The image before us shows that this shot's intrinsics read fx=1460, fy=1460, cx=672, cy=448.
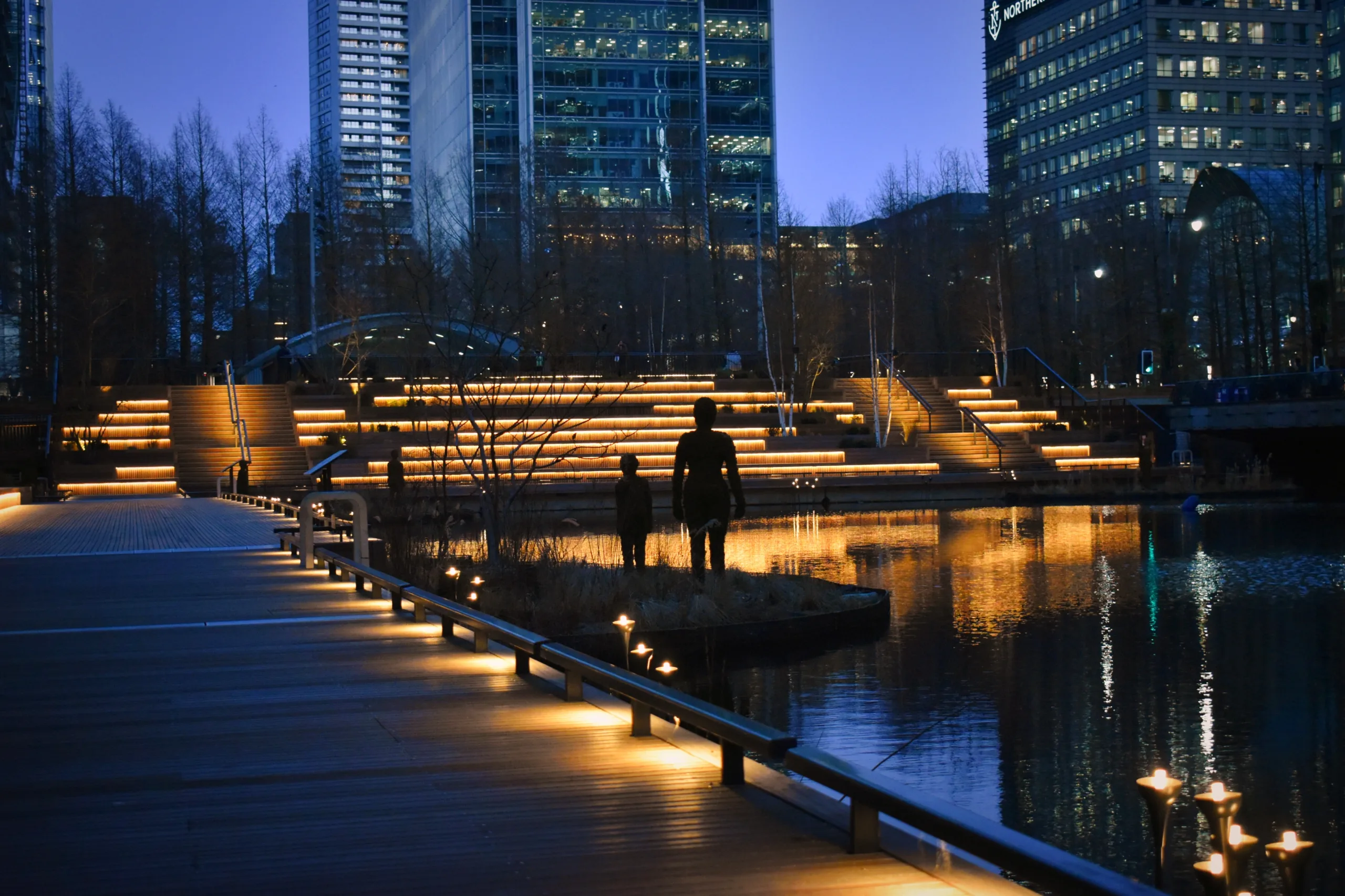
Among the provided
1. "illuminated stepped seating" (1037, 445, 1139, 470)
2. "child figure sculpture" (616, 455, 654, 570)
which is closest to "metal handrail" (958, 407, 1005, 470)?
"illuminated stepped seating" (1037, 445, 1139, 470)

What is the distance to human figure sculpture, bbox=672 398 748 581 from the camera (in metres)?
13.7

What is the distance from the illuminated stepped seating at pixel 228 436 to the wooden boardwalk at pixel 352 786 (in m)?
33.4

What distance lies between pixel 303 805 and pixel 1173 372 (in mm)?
63247

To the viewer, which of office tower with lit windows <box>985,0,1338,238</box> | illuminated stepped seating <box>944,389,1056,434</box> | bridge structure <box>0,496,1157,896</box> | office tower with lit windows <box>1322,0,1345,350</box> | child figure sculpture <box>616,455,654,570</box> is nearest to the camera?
bridge structure <box>0,496,1157,896</box>

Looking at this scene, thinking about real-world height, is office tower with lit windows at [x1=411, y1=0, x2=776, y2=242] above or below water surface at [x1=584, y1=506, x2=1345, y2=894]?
above

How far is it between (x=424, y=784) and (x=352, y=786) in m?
0.31

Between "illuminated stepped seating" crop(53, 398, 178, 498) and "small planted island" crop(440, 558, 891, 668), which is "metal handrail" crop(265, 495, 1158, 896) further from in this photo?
"illuminated stepped seating" crop(53, 398, 178, 498)

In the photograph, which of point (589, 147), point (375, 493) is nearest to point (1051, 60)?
point (589, 147)

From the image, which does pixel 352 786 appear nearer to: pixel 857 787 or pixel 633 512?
pixel 857 787

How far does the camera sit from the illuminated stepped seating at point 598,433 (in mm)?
41844

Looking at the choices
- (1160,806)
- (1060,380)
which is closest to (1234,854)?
(1160,806)

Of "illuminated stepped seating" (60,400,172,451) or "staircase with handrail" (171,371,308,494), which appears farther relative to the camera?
"illuminated stepped seating" (60,400,172,451)

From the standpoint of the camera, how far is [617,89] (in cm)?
10300

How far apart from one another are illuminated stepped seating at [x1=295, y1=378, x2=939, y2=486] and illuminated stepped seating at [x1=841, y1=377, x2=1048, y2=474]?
166 cm
